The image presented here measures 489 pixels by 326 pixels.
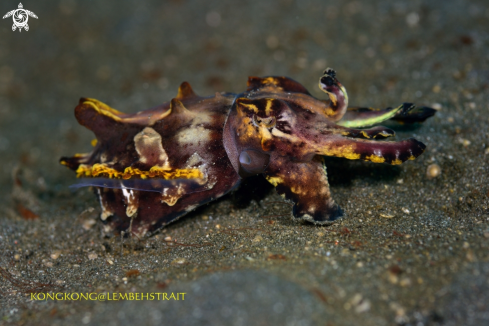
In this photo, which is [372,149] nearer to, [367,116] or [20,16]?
[367,116]

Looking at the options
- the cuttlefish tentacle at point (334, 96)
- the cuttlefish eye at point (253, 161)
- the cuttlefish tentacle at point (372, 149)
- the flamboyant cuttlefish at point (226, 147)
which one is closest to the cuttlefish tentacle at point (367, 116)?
the flamboyant cuttlefish at point (226, 147)

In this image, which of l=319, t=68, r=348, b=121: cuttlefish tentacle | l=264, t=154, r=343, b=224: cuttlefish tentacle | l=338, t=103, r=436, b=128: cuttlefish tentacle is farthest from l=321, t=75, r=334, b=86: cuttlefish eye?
l=264, t=154, r=343, b=224: cuttlefish tentacle

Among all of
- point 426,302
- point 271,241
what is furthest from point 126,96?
point 426,302

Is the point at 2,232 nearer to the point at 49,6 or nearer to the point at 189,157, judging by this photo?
the point at 189,157

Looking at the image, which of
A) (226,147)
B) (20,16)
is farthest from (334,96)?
(20,16)

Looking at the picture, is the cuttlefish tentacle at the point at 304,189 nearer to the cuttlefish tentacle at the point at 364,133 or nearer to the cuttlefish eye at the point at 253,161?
the cuttlefish eye at the point at 253,161

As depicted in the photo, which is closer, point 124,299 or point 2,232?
point 124,299

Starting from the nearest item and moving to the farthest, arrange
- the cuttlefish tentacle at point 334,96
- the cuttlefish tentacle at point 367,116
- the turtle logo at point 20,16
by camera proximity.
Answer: the cuttlefish tentacle at point 334,96, the cuttlefish tentacle at point 367,116, the turtle logo at point 20,16
